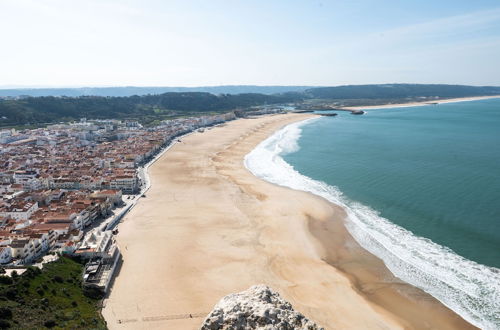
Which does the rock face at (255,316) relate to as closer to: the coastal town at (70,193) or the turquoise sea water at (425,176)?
the coastal town at (70,193)

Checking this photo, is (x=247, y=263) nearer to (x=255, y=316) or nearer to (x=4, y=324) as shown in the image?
(x=4, y=324)

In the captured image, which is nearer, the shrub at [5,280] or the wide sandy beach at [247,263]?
the shrub at [5,280]

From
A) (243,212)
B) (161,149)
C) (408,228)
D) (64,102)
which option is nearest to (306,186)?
(243,212)

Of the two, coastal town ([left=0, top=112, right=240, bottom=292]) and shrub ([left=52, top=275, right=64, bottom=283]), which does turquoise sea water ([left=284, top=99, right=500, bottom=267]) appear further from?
shrub ([left=52, top=275, right=64, bottom=283])

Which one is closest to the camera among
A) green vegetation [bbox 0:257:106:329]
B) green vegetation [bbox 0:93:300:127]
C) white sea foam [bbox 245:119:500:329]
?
green vegetation [bbox 0:257:106:329]

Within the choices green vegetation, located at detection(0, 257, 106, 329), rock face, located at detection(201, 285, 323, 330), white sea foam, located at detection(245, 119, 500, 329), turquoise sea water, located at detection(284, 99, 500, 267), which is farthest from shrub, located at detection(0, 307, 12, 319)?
turquoise sea water, located at detection(284, 99, 500, 267)

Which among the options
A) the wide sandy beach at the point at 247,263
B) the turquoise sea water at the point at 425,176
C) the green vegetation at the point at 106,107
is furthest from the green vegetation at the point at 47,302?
the green vegetation at the point at 106,107

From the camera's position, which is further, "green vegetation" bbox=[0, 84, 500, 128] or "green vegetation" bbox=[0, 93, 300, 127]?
"green vegetation" bbox=[0, 93, 300, 127]
